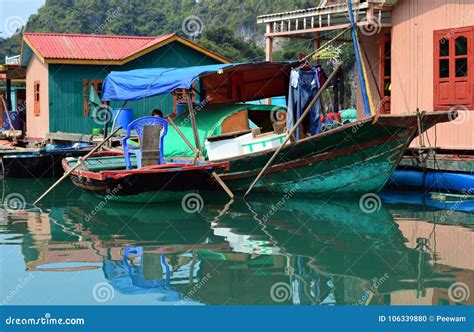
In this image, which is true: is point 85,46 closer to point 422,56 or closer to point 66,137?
point 66,137

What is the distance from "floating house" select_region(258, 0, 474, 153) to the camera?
1474 cm

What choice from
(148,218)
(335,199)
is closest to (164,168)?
(148,218)

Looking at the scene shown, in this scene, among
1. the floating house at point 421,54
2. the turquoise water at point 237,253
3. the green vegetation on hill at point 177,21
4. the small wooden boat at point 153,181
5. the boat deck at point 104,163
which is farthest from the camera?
the green vegetation on hill at point 177,21

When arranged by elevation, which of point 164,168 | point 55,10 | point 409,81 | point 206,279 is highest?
point 55,10

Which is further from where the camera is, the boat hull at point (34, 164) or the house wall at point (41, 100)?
the house wall at point (41, 100)

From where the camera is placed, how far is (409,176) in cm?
1541

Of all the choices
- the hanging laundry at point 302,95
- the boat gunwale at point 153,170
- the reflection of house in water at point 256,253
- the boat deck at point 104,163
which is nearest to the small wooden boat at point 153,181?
the boat gunwale at point 153,170

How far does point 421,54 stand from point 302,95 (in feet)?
10.1

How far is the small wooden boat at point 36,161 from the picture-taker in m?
19.5

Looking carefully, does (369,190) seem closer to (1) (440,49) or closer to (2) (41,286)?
(1) (440,49)

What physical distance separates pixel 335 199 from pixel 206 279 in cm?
665

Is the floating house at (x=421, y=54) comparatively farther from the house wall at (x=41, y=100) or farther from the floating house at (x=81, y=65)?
the house wall at (x=41, y=100)

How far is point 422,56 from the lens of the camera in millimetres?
15688

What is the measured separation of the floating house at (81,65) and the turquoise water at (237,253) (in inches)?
366
